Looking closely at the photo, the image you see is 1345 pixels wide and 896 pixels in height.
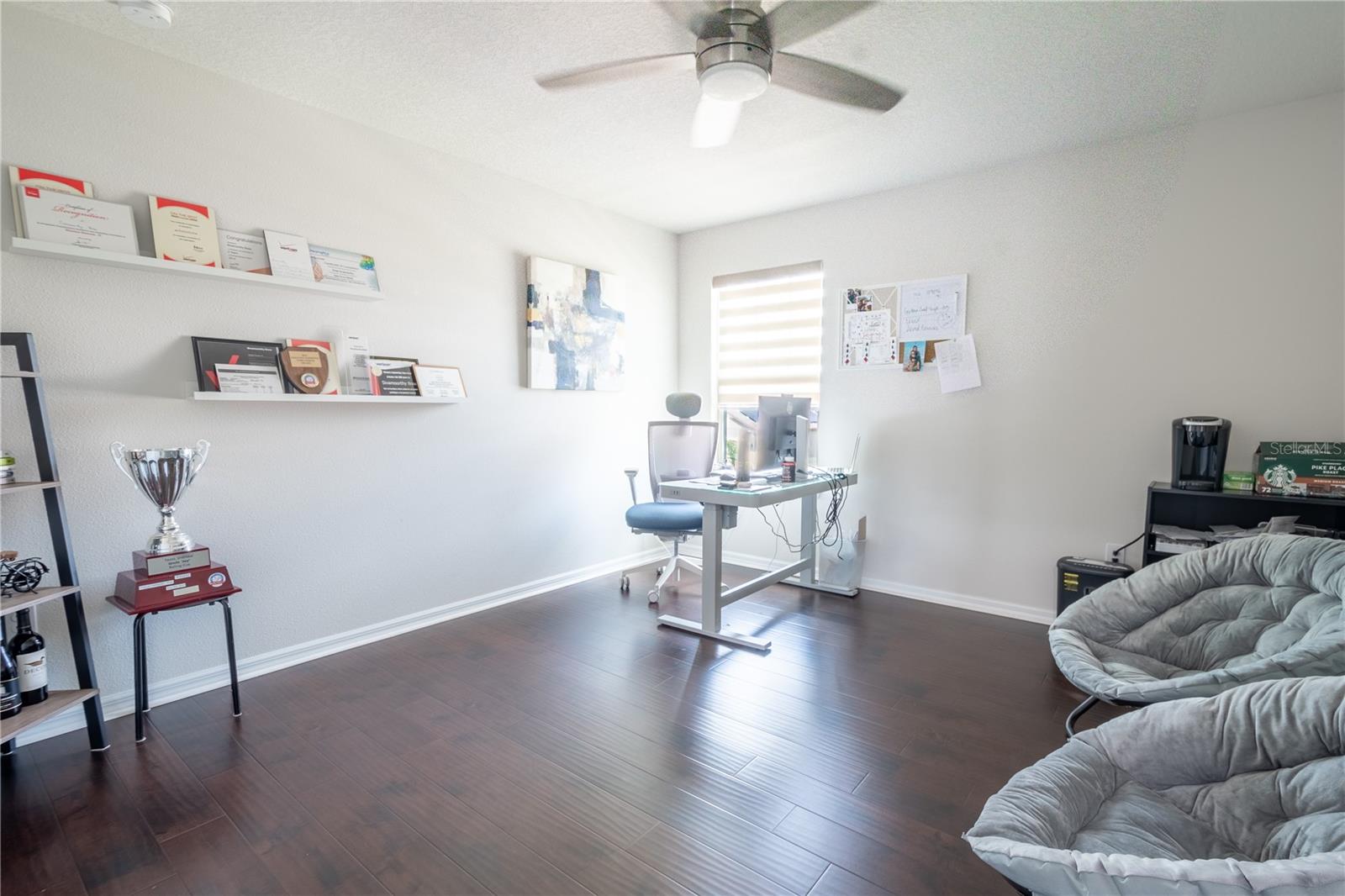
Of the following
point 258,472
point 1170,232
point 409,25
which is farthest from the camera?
point 1170,232

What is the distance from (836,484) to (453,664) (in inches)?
87.9

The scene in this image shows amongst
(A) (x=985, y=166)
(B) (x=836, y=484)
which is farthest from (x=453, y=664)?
(A) (x=985, y=166)

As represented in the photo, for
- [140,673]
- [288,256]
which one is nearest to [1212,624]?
[140,673]

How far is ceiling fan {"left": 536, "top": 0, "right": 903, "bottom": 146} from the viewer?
1.91m

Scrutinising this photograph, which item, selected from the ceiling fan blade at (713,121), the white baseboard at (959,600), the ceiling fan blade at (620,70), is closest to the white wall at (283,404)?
the ceiling fan blade at (620,70)

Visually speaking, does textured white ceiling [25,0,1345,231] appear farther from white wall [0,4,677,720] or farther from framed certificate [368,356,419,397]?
framed certificate [368,356,419,397]

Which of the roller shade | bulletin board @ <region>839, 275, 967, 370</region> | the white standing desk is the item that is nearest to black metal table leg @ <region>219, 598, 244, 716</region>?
the white standing desk

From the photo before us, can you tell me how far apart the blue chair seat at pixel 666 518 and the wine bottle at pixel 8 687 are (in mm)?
2557

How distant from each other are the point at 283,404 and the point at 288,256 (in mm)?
655

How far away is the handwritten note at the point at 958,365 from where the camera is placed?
344 centimetres

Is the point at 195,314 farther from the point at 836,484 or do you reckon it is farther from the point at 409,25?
the point at 836,484

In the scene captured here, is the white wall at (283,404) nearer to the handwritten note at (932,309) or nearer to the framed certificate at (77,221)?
the framed certificate at (77,221)

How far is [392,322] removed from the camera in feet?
10.0

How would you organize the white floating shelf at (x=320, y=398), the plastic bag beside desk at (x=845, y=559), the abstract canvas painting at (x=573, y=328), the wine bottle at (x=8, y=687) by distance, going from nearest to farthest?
1. the wine bottle at (x=8, y=687)
2. the white floating shelf at (x=320, y=398)
3. the abstract canvas painting at (x=573, y=328)
4. the plastic bag beside desk at (x=845, y=559)
